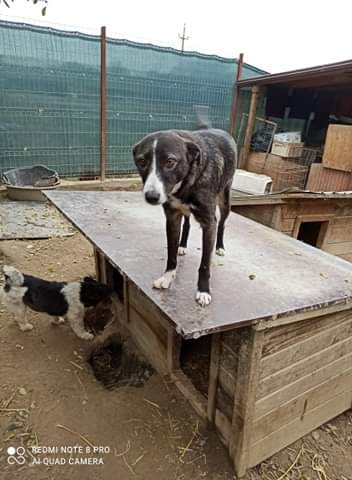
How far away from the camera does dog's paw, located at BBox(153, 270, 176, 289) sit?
5.51 ft

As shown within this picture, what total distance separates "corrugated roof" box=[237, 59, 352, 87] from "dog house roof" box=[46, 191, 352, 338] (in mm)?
4240

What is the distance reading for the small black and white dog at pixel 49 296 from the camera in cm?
268

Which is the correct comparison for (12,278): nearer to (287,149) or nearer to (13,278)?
(13,278)

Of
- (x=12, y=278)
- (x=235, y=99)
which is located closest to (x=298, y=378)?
(x=12, y=278)

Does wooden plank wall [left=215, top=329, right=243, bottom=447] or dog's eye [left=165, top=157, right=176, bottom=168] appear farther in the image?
wooden plank wall [left=215, top=329, right=243, bottom=447]

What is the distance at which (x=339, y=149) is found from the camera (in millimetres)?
5715

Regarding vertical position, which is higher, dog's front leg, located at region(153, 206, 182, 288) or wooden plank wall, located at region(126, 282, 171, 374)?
dog's front leg, located at region(153, 206, 182, 288)

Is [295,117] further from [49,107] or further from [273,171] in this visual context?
[49,107]

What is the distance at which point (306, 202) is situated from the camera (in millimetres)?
3994

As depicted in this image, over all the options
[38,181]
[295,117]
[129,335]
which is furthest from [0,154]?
[295,117]

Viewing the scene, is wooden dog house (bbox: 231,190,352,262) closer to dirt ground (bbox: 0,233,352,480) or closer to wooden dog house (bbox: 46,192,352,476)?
wooden dog house (bbox: 46,192,352,476)

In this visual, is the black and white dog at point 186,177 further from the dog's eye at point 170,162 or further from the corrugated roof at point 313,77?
the corrugated roof at point 313,77

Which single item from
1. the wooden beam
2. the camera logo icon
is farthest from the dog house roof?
the camera logo icon

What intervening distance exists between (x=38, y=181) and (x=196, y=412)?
4.80 m
